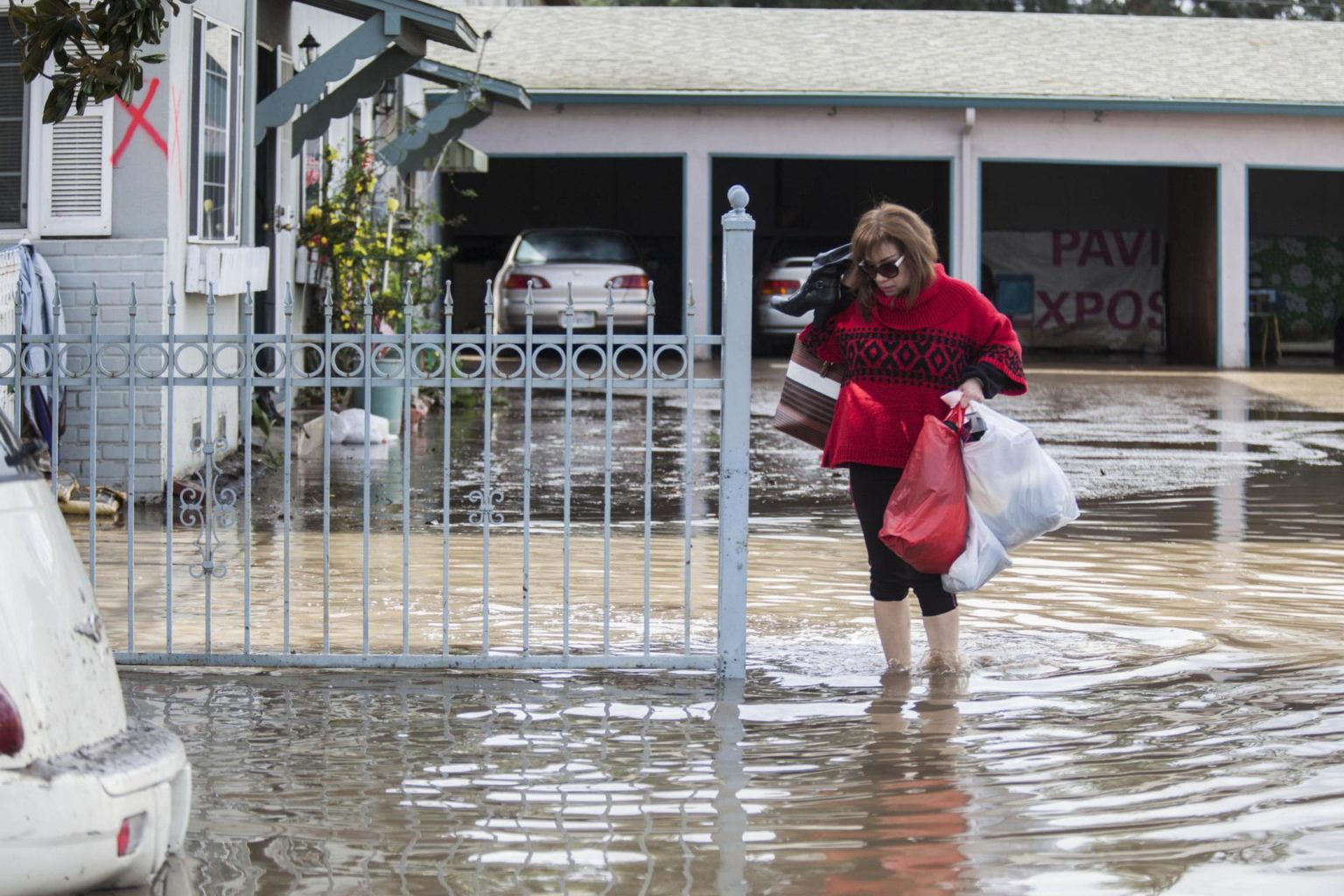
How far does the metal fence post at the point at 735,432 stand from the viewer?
20.1 ft

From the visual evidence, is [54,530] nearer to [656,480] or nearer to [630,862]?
[630,862]

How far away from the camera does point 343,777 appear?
5.18 meters

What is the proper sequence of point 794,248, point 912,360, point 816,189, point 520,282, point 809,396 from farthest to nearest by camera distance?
point 816,189
point 794,248
point 520,282
point 809,396
point 912,360

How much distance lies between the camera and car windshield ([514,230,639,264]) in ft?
74.9

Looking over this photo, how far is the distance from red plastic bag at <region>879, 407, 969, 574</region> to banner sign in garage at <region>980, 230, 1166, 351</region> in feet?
79.9

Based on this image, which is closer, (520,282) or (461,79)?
(461,79)

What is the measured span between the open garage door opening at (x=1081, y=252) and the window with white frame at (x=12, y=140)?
20.7 metres

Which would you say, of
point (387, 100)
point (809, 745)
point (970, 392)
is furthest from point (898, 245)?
point (387, 100)

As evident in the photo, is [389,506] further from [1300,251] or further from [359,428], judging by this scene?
[1300,251]

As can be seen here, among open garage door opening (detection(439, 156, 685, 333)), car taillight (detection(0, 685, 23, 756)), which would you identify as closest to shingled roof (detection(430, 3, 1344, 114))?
open garage door opening (detection(439, 156, 685, 333))

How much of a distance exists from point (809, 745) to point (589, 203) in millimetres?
26492

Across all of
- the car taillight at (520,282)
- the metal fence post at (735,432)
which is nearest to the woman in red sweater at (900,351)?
the metal fence post at (735,432)

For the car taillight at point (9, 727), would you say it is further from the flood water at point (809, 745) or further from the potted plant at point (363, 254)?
the potted plant at point (363, 254)

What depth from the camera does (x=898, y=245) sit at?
6.12m
